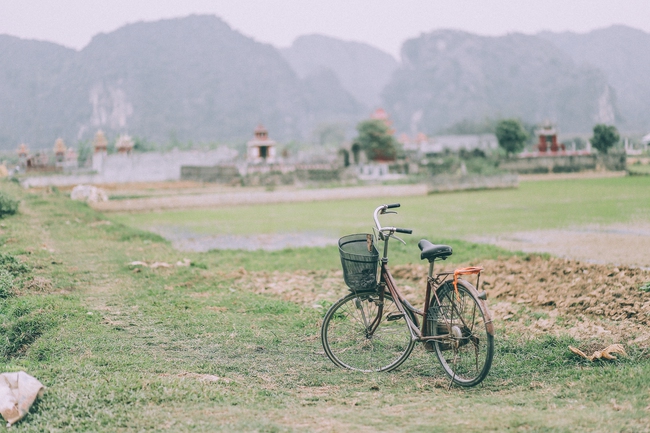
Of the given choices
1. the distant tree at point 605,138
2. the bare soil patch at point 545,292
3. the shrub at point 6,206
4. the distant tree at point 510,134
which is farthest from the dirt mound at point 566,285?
the distant tree at point 510,134

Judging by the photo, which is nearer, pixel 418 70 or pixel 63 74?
pixel 63 74

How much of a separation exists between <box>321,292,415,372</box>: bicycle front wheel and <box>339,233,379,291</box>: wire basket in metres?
0.14

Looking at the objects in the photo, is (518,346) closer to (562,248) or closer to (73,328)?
(73,328)

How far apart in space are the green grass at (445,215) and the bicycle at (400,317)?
7.70m

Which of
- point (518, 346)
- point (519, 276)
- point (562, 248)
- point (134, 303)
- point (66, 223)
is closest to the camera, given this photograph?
point (518, 346)

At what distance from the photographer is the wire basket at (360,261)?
4.24 m

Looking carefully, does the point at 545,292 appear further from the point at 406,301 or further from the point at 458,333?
the point at 458,333

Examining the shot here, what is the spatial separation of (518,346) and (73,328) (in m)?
3.57

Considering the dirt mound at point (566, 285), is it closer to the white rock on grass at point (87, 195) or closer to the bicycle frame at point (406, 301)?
the bicycle frame at point (406, 301)

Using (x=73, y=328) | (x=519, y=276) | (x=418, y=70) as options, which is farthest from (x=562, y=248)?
(x=418, y=70)

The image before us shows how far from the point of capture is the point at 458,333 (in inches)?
156

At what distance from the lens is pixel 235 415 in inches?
133

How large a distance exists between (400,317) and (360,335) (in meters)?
0.45

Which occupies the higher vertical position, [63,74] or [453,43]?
[453,43]
